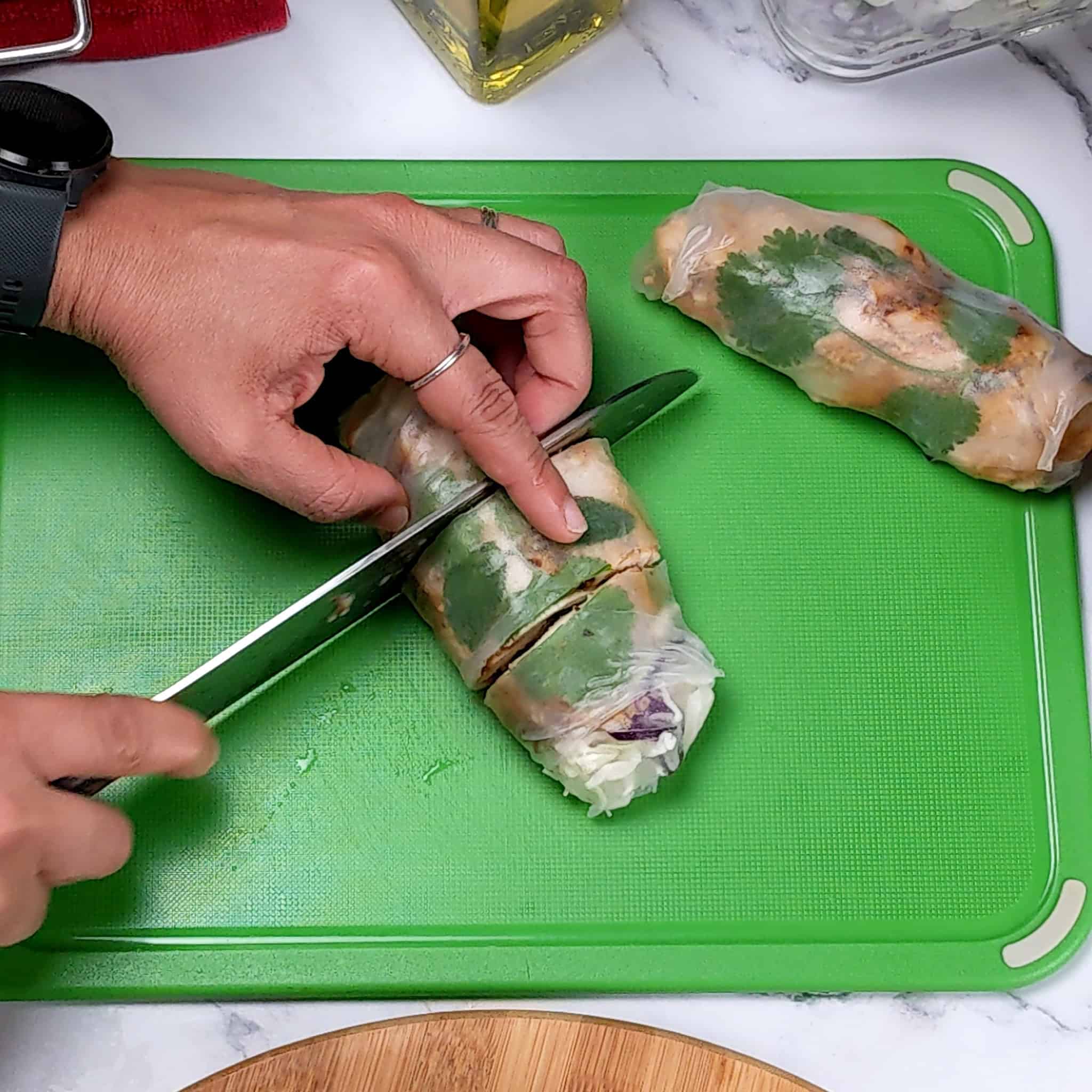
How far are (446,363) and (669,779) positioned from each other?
24.6 inches

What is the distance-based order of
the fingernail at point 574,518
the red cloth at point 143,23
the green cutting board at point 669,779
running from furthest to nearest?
the red cloth at point 143,23, the green cutting board at point 669,779, the fingernail at point 574,518

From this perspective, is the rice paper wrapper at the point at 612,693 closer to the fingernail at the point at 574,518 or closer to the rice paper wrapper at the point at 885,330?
the fingernail at the point at 574,518

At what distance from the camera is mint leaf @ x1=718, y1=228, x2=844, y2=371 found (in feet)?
5.65

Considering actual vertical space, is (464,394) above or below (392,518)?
above

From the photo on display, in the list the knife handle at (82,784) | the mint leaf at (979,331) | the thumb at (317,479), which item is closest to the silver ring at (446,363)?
the thumb at (317,479)

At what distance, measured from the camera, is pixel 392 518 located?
5.21 feet

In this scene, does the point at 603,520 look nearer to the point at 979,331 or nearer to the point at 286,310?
the point at 286,310

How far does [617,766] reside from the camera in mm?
1580

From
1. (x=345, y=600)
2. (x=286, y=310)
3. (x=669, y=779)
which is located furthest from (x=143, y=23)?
(x=669, y=779)

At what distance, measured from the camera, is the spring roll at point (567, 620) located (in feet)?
5.17

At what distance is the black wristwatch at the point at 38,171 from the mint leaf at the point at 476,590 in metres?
0.56

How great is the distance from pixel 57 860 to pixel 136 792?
26 cm

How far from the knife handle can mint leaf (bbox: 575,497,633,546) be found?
61 centimetres

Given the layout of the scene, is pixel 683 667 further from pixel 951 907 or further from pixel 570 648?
pixel 951 907
